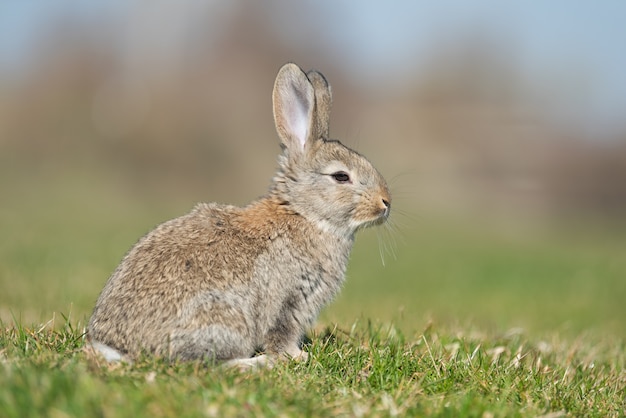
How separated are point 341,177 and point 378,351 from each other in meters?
1.46

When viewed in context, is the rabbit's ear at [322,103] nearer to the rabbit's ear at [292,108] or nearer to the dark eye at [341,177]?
the rabbit's ear at [292,108]

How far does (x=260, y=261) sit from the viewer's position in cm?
516

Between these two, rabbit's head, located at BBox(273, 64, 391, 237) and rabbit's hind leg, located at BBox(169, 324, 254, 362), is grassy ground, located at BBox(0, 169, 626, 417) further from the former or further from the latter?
rabbit's head, located at BBox(273, 64, 391, 237)

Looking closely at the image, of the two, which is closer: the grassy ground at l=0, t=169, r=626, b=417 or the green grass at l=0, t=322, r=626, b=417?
the green grass at l=0, t=322, r=626, b=417

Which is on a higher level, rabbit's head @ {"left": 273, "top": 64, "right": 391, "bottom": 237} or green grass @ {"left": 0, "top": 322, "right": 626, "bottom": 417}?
rabbit's head @ {"left": 273, "top": 64, "right": 391, "bottom": 237}

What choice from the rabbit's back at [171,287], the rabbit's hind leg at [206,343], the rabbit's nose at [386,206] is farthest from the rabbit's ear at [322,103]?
the rabbit's hind leg at [206,343]

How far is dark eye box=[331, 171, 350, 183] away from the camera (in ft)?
19.3

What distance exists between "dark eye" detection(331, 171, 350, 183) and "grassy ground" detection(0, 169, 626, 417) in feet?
3.72

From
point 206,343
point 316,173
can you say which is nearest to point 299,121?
point 316,173

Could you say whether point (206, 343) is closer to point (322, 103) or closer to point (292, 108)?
point (292, 108)

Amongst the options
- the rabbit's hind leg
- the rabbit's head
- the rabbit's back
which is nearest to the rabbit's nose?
the rabbit's head

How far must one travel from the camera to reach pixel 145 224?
2075 centimetres

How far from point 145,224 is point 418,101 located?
2334 centimetres

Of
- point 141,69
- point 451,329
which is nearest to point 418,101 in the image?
point 141,69
